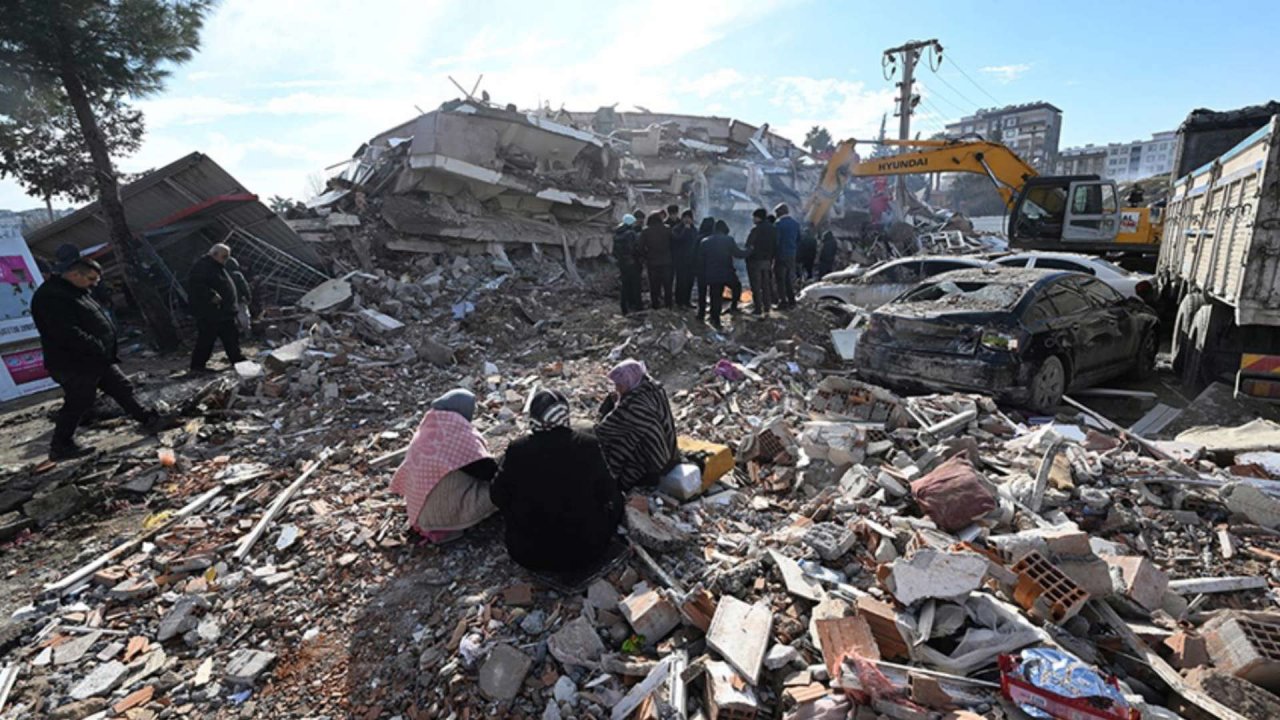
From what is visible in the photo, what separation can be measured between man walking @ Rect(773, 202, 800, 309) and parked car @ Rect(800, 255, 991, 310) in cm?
42

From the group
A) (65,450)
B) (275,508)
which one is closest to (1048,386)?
(275,508)

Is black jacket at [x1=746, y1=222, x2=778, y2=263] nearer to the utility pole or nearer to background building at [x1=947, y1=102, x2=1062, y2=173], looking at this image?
the utility pole

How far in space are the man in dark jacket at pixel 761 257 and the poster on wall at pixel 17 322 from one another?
9949mm

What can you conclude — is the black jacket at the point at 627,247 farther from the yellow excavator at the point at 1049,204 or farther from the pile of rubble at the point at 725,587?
the yellow excavator at the point at 1049,204

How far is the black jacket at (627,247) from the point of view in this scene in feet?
32.6

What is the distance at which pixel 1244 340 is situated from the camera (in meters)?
5.60

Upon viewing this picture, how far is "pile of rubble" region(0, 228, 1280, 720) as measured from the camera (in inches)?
95.6

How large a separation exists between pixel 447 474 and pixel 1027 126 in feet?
227

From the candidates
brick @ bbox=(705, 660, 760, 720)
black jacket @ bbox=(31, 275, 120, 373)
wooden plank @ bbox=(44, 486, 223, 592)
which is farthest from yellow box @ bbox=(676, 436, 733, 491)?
black jacket @ bbox=(31, 275, 120, 373)

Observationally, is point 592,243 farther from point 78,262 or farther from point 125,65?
point 78,262

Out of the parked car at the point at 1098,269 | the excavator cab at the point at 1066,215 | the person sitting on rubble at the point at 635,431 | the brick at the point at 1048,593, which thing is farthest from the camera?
the excavator cab at the point at 1066,215

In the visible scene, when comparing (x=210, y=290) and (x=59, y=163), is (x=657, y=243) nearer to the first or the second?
(x=210, y=290)

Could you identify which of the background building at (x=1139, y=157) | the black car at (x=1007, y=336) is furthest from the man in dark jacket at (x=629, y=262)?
the background building at (x=1139, y=157)

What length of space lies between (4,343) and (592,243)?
445 inches
